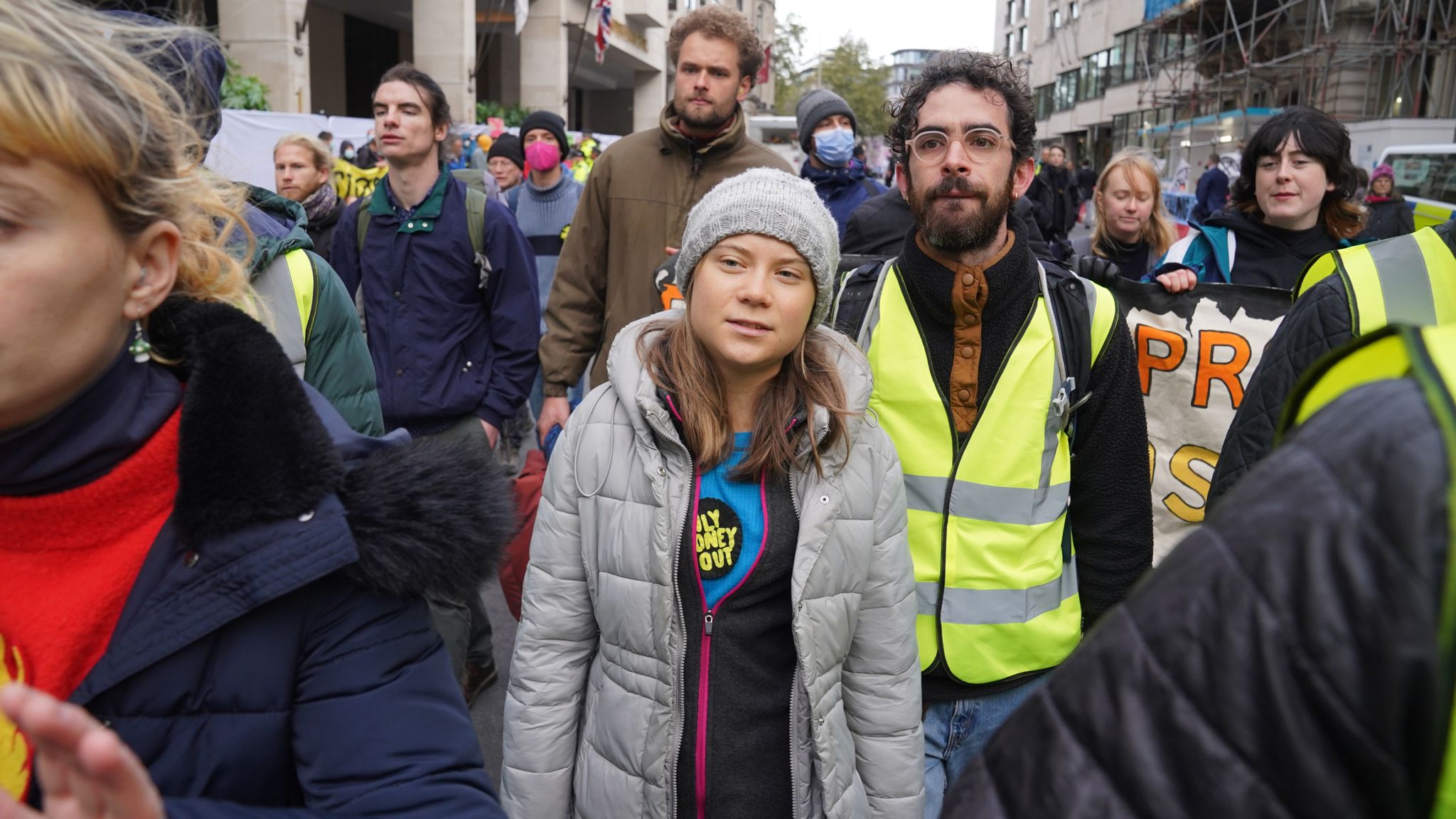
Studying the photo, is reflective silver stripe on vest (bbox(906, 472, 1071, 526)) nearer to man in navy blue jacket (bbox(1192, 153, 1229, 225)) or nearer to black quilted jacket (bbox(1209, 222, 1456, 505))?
black quilted jacket (bbox(1209, 222, 1456, 505))

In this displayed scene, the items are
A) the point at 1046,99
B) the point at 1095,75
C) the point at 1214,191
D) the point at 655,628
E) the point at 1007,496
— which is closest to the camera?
the point at 655,628

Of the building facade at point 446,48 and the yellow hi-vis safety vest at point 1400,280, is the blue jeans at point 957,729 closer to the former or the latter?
the yellow hi-vis safety vest at point 1400,280

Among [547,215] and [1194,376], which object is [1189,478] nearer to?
[1194,376]

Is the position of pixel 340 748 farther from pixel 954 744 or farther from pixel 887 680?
pixel 954 744

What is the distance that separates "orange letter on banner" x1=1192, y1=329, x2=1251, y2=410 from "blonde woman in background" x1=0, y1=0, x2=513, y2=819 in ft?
10.4

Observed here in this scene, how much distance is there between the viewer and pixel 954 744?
2639 mm

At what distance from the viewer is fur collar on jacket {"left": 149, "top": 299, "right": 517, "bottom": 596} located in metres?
1.25

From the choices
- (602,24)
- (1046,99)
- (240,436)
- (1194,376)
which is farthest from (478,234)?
(1046,99)

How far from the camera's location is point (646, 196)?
4.07m

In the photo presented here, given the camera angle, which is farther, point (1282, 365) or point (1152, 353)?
point (1152, 353)

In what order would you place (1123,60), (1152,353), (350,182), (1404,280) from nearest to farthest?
(1404,280)
(1152,353)
(350,182)
(1123,60)

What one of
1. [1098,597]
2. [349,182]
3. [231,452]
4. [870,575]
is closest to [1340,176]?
[1098,597]

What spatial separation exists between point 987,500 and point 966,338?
1.30 ft

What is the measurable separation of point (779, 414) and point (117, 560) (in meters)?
1.33
